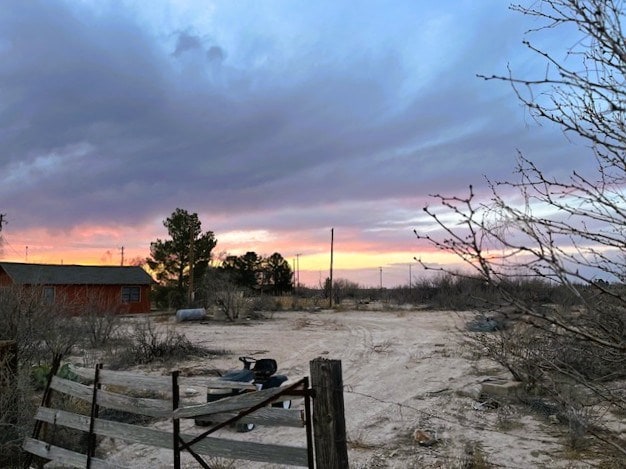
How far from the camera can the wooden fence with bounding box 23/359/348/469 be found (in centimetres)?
385

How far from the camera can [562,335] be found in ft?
7.91

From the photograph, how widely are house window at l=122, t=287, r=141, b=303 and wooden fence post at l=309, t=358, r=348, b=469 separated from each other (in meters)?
42.1

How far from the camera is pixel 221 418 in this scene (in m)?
4.61

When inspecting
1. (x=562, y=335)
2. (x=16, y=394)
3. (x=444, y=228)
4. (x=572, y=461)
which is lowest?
(x=572, y=461)

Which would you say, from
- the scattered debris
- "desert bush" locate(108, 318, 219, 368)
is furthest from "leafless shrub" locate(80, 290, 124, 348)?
the scattered debris

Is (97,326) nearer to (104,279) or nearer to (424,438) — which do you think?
(424,438)

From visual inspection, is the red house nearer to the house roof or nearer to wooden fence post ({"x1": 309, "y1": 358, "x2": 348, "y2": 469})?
the house roof

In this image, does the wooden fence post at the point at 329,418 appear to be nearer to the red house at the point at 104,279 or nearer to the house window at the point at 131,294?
the red house at the point at 104,279

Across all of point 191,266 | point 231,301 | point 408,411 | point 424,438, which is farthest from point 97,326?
point 191,266

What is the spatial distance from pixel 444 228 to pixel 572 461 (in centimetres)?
604

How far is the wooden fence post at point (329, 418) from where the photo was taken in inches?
149

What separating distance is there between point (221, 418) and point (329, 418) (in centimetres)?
124

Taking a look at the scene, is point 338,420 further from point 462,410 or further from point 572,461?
point 462,410

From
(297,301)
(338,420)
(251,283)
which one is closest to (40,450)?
(338,420)
